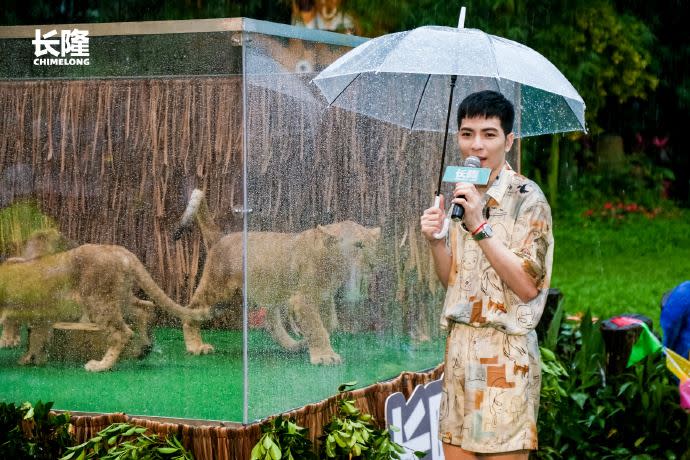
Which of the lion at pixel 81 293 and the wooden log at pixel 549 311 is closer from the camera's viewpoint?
the lion at pixel 81 293

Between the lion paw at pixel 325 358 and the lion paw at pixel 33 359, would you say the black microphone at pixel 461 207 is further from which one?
the lion paw at pixel 33 359

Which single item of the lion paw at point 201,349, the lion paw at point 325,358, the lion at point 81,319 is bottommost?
the lion paw at point 325,358

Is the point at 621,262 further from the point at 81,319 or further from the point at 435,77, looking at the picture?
the point at 81,319

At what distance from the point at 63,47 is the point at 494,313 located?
6.90 ft

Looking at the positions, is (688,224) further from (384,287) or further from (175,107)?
(175,107)

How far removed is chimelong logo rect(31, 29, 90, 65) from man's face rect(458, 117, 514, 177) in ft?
5.50

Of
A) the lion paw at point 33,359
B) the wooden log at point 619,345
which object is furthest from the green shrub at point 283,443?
the wooden log at point 619,345

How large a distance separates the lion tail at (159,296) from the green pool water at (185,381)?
7cm

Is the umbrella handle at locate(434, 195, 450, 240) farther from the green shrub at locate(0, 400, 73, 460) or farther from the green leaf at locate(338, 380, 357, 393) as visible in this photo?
the green shrub at locate(0, 400, 73, 460)

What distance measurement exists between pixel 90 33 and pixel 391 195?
1727 mm

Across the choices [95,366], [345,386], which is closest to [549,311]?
[345,386]

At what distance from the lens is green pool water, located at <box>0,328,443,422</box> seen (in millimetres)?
4785

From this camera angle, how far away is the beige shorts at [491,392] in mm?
4145

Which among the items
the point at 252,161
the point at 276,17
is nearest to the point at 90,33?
the point at 252,161
